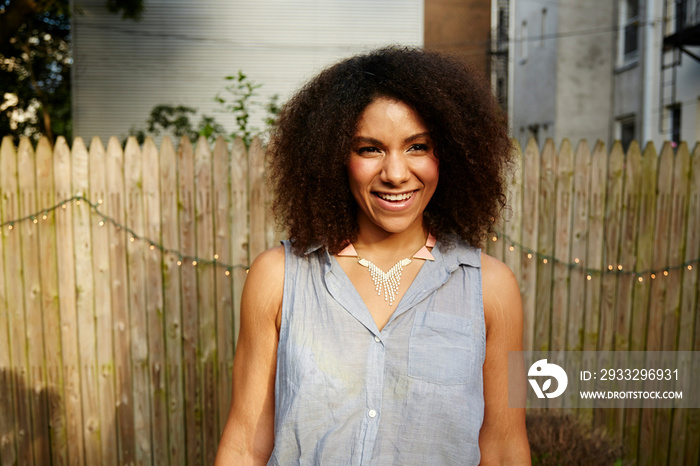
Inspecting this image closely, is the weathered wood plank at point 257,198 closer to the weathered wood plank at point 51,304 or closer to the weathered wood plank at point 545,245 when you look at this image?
the weathered wood plank at point 51,304

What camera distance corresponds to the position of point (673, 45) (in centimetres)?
996

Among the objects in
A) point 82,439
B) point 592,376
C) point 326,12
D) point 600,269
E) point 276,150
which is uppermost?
point 326,12

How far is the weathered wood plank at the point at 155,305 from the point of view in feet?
12.4

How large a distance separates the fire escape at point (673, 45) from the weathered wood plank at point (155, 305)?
8922mm

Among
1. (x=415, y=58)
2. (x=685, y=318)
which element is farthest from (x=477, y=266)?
(x=685, y=318)

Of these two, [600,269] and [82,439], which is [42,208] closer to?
→ [82,439]

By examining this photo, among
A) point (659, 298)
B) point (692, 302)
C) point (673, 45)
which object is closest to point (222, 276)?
point (659, 298)

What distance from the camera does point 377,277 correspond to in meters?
1.67

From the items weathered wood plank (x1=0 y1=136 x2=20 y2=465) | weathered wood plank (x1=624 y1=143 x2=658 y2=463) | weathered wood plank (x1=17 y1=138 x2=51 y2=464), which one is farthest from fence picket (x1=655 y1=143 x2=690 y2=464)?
weathered wood plank (x1=0 y1=136 x2=20 y2=465)

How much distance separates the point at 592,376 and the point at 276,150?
294cm

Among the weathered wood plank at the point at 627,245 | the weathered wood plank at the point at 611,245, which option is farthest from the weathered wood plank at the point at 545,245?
the weathered wood plank at the point at 627,245

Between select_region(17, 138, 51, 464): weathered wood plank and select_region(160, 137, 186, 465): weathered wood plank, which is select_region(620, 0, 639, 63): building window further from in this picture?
select_region(17, 138, 51, 464): weathered wood plank

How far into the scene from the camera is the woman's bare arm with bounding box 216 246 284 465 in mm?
1612

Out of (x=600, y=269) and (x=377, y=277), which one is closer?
(x=377, y=277)
